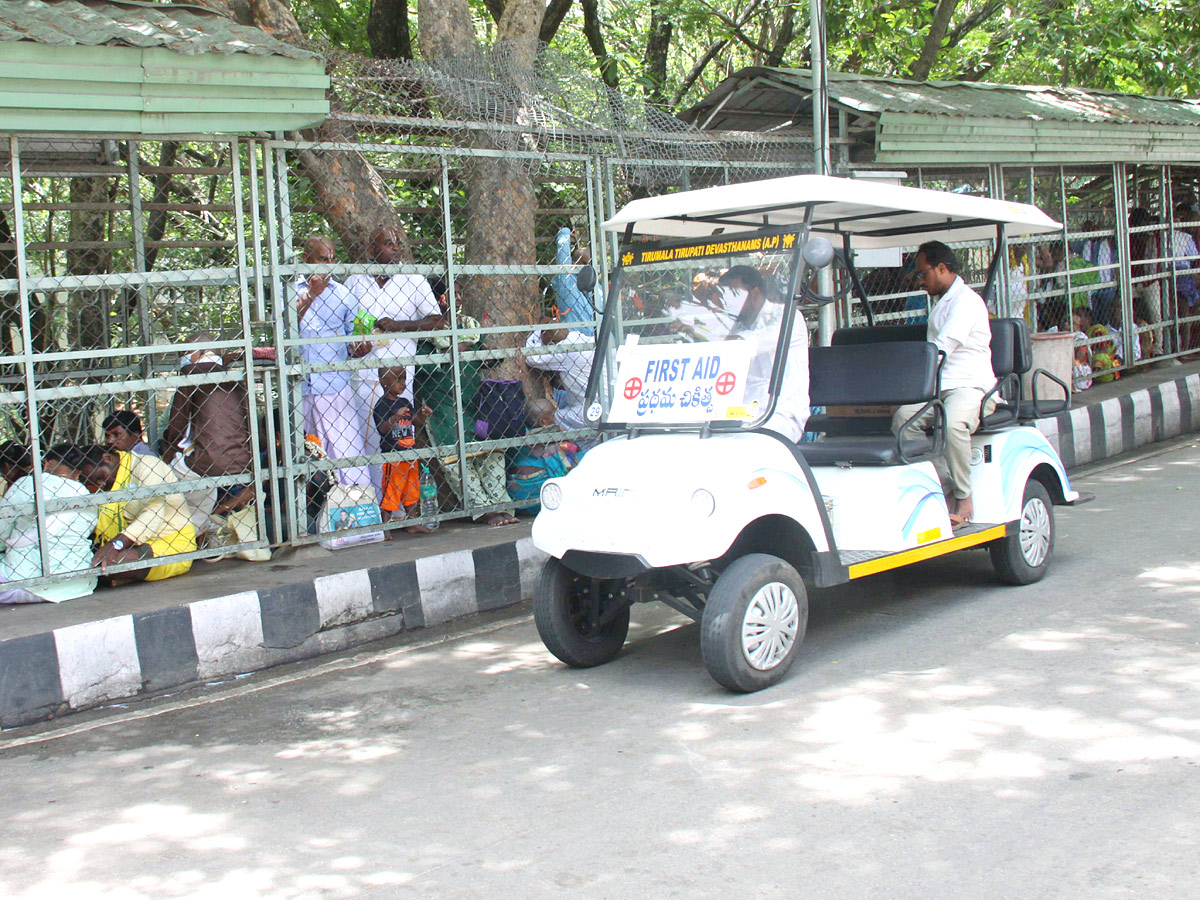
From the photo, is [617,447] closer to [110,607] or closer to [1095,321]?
[110,607]

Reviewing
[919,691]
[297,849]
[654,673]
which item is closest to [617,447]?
[654,673]

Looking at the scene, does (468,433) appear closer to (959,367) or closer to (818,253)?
(959,367)

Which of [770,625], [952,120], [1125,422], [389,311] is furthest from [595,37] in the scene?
[770,625]

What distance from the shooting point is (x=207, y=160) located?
532 inches

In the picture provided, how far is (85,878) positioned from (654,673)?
250 cm

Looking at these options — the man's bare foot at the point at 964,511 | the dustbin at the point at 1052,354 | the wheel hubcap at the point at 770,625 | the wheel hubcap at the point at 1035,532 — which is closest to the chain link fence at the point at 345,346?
the wheel hubcap at the point at 770,625

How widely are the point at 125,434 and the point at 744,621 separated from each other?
403 centimetres

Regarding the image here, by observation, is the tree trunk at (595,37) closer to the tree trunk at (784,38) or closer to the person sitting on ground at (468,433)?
the tree trunk at (784,38)

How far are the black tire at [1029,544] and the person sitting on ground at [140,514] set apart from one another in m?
4.31

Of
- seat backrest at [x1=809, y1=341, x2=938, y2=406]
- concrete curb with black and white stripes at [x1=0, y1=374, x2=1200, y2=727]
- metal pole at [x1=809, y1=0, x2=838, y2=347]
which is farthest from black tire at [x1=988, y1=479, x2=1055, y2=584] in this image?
concrete curb with black and white stripes at [x1=0, y1=374, x2=1200, y2=727]

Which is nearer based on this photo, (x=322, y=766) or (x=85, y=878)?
(x=85, y=878)

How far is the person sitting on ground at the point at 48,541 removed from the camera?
5.95 meters

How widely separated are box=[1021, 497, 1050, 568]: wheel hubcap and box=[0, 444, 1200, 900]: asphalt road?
0.36 metres

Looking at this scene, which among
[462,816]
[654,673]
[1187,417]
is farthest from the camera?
[1187,417]
